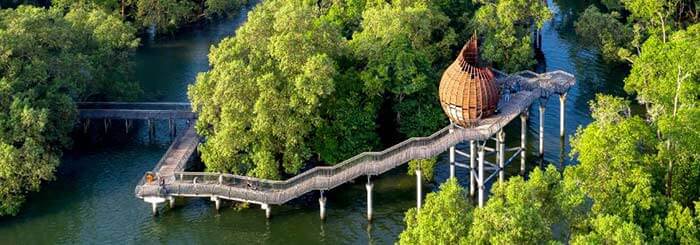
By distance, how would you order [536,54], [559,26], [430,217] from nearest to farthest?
[430,217] < [536,54] < [559,26]

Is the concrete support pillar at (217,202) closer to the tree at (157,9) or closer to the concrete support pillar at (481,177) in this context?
the concrete support pillar at (481,177)

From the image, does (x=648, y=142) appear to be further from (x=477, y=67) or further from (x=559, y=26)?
(x=559, y=26)

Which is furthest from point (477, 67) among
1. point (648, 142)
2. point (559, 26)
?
point (559, 26)

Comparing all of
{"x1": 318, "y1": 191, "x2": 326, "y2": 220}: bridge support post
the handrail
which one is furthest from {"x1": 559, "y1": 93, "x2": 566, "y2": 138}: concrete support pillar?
{"x1": 318, "y1": 191, "x2": 326, "y2": 220}: bridge support post

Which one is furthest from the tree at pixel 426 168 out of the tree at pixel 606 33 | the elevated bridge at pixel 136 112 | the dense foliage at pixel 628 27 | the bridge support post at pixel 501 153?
the tree at pixel 606 33

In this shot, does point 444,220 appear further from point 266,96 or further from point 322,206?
point 266,96

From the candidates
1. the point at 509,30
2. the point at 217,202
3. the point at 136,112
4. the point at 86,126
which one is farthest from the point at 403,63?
the point at 86,126

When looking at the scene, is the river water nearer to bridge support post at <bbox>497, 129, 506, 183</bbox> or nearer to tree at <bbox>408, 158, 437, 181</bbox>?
tree at <bbox>408, 158, 437, 181</bbox>
